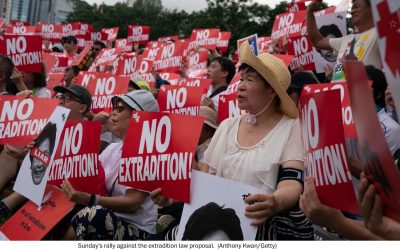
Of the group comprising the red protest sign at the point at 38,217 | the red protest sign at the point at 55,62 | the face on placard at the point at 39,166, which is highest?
the red protest sign at the point at 55,62

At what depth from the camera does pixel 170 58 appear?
33.2 ft

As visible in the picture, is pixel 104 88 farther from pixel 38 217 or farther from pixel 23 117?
pixel 38 217

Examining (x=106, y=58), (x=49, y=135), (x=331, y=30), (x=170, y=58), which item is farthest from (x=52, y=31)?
(x=49, y=135)

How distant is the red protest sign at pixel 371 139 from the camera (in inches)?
61.5

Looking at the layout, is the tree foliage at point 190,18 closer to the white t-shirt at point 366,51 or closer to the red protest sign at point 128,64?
the red protest sign at point 128,64

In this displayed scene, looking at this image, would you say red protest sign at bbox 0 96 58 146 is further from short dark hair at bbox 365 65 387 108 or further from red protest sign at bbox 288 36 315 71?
red protest sign at bbox 288 36 315 71

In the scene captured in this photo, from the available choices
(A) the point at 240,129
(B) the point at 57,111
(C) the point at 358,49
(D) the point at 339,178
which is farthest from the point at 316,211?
(C) the point at 358,49

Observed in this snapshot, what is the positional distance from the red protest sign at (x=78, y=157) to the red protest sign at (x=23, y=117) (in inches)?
15.7

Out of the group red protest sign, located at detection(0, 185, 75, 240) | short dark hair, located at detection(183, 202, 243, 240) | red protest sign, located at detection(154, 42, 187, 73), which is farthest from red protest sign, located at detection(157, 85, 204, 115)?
red protest sign, located at detection(154, 42, 187, 73)

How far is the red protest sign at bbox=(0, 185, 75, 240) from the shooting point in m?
3.44

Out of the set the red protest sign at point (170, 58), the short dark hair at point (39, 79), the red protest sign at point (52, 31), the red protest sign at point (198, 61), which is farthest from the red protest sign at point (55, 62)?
the red protest sign at point (52, 31)

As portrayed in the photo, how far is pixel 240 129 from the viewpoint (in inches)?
120

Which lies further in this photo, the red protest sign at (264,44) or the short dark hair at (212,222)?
the red protest sign at (264,44)

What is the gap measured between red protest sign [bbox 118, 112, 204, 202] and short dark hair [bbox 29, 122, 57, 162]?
57 cm
